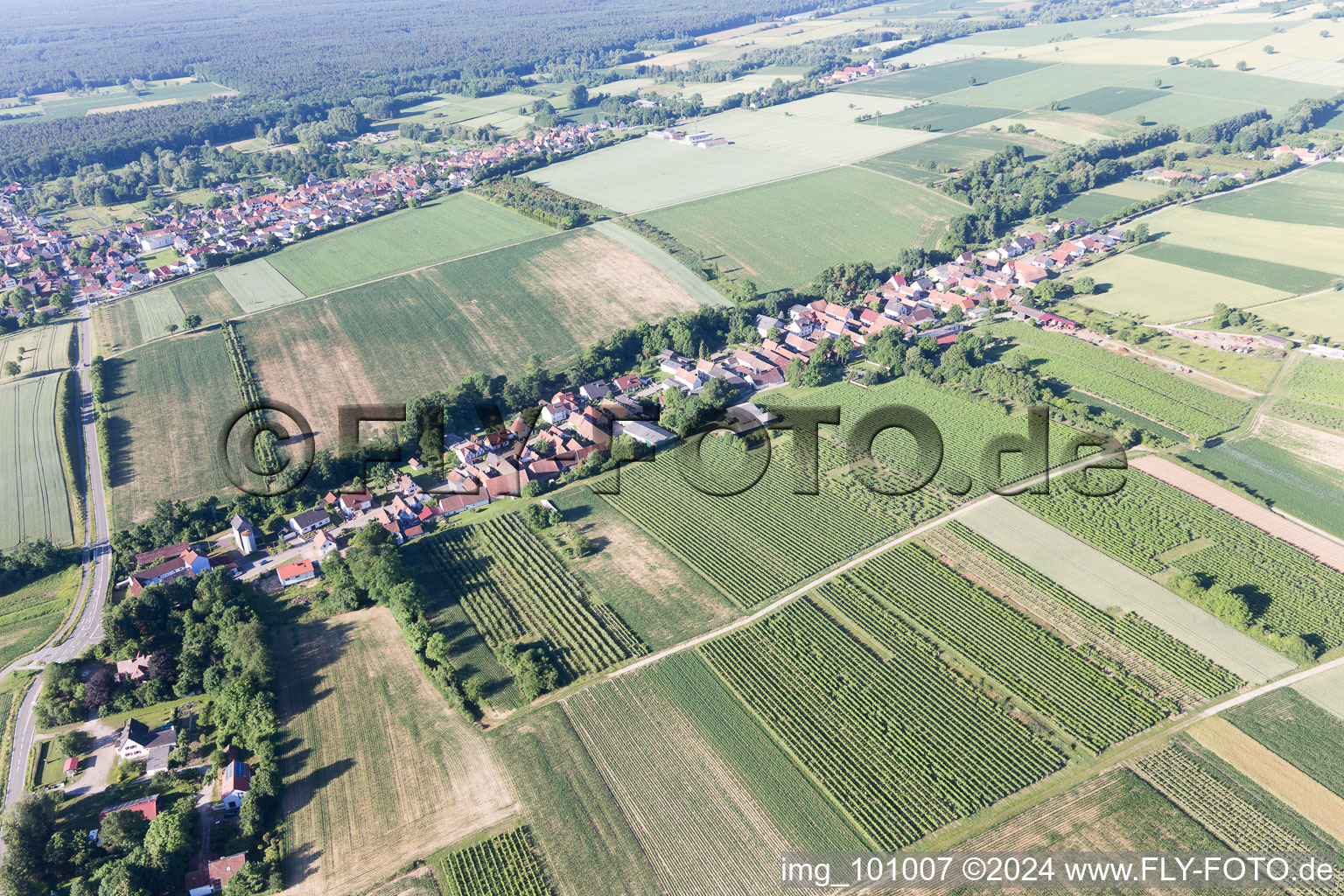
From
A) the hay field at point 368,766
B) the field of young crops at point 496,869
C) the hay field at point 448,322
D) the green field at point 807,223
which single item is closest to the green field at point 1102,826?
the field of young crops at point 496,869

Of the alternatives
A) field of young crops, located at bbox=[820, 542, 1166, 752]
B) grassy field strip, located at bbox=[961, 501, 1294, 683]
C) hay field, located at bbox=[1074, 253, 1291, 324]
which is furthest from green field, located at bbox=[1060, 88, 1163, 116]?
field of young crops, located at bbox=[820, 542, 1166, 752]

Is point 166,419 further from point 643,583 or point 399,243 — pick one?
point 643,583

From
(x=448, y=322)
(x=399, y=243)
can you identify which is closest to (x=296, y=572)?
(x=448, y=322)

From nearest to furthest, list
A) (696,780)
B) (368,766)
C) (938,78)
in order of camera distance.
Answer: (696,780) → (368,766) → (938,78)

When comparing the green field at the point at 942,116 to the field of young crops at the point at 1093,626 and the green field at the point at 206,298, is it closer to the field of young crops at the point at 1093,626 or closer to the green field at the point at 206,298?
the field of young crops at the point at 1093,626

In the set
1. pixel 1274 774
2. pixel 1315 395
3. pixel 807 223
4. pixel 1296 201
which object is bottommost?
pixel 1274 774

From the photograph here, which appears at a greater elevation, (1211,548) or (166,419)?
(166,419)
